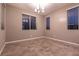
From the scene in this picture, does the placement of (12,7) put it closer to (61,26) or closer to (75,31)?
(61,26)

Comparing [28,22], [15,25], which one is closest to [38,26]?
[28,22]

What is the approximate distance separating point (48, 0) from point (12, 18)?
3.77m

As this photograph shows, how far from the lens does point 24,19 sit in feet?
19.4

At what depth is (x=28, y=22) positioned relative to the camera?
6.23 m

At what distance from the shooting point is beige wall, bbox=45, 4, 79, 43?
4.55 meters

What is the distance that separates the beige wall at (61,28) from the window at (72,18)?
0.25 metres

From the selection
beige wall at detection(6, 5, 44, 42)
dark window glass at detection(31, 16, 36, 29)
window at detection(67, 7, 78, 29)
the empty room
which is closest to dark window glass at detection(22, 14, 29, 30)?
the empty room

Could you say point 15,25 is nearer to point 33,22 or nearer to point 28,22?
point 28,22

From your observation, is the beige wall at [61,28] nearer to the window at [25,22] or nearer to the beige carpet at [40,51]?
the beige carpet at [40,51]

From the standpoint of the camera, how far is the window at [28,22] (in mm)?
5865

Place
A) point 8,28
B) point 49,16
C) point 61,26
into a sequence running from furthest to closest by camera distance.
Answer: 1. point 49,16
2. point 61,26
3. point 8,28

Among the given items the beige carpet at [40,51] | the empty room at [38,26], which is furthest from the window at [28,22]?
the beige carpet at [40,51]

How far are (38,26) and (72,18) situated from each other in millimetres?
3045

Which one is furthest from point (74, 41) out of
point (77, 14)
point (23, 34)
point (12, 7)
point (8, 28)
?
point (12, 7)
